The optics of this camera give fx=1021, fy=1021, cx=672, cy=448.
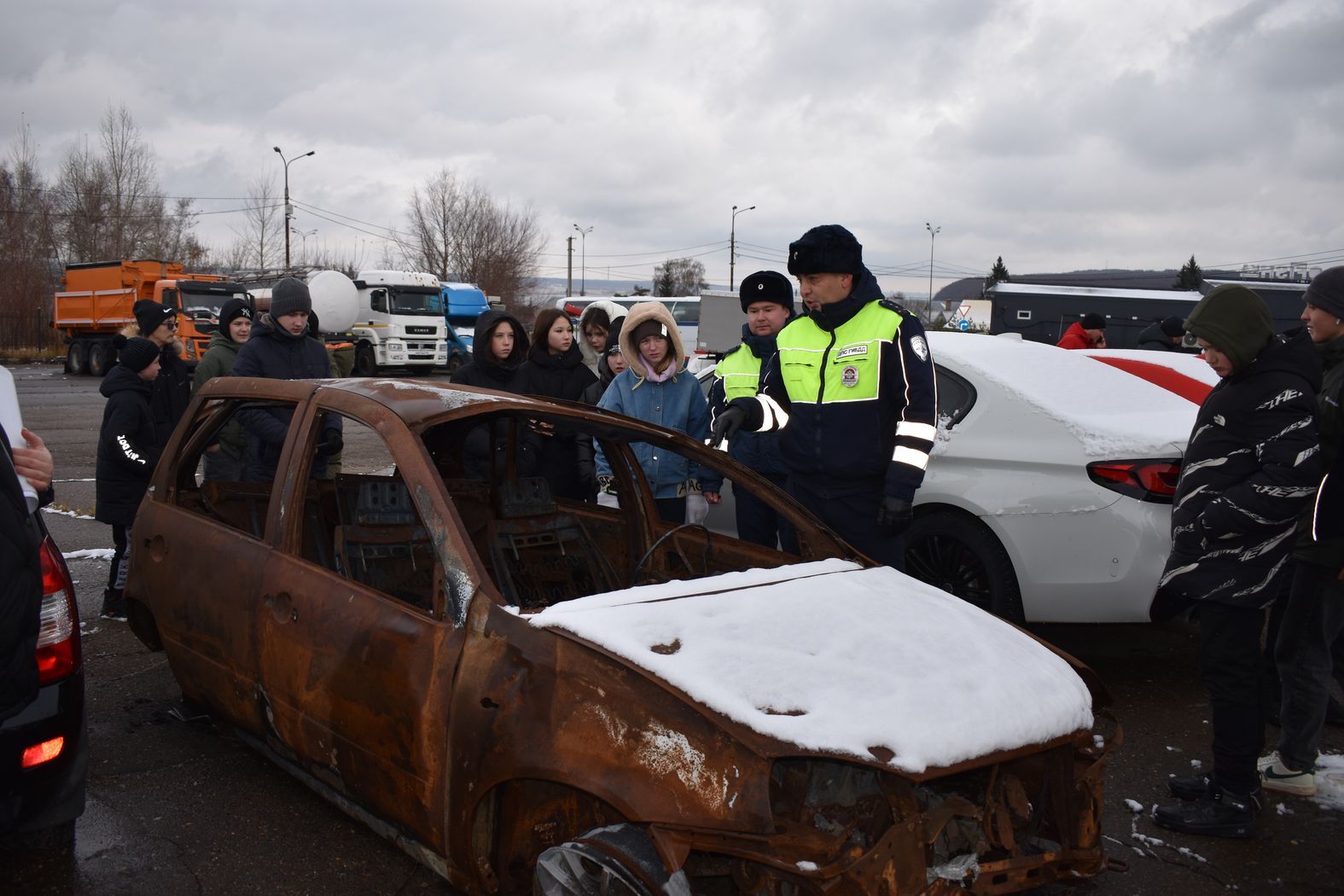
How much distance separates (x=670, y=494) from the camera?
15.6ft

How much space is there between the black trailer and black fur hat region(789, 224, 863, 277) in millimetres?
23235

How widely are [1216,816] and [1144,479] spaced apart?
1.44 m

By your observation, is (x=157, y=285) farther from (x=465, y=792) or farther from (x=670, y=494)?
(x=465, y=792)

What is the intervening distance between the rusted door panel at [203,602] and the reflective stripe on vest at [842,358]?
2.04 meters

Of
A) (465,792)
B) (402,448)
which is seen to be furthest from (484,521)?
(465,792)

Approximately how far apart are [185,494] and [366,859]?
1650 mm

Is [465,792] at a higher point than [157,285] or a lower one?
lower

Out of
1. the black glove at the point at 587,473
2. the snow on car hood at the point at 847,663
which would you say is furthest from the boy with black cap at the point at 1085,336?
the snow on car hood at the point at 847,663

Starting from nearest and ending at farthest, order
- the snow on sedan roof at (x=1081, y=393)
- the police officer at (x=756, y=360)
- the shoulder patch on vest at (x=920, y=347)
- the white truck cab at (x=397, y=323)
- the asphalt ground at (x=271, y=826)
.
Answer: the asphalt ground at (x=271, y=826)
the shoulder patch on vest at (x=920, y=347)
the snow on sedan roof at (x=1081, y=393)
the police officer at (x=756, y=360)
the white truck cab at (x=397, y=323)

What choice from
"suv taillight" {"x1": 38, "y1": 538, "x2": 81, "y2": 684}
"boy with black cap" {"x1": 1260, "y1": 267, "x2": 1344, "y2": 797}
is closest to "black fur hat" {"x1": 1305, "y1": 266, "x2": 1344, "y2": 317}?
"boy with black cap" {"x1": 1260, "y1": 267, "x2": 1344, "y2": 797}

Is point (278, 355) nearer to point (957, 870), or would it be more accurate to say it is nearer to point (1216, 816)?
point (957, 870)

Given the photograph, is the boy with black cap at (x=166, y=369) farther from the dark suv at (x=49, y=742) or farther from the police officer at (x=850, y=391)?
the police officer at (x=850, y=391)

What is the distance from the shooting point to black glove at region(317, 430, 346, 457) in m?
4.23

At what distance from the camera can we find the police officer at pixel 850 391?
3799 mm
